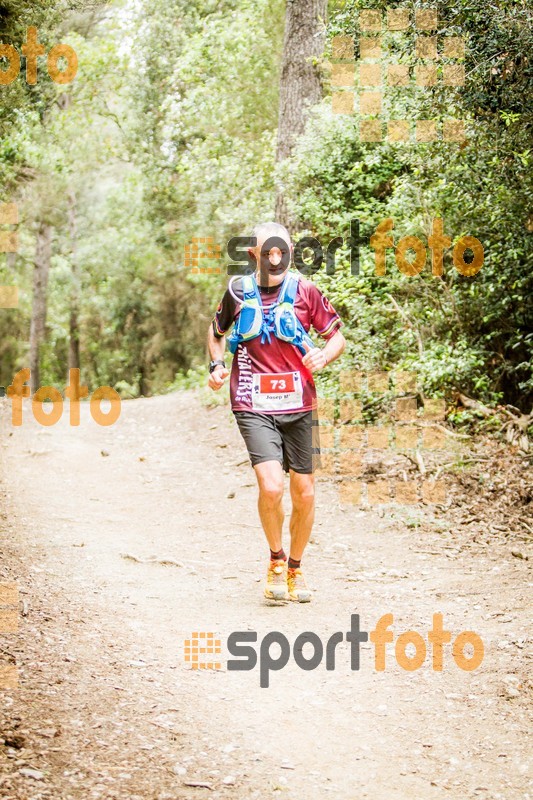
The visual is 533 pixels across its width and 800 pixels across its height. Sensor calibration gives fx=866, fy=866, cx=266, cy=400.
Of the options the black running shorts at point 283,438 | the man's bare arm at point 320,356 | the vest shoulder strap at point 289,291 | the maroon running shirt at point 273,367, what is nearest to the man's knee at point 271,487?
the black running shorts at point 283,438

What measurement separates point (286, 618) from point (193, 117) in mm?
14655

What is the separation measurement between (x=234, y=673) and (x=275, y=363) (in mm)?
1882

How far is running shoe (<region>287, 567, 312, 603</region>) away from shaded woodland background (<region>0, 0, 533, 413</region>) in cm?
416

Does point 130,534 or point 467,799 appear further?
point 130,534

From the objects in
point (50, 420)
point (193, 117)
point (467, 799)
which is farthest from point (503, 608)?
point (193, 117)

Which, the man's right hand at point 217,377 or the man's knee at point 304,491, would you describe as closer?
the man's right hand at point 217,377

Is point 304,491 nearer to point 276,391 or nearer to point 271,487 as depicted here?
point 271,487

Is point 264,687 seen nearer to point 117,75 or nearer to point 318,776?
point 318,776

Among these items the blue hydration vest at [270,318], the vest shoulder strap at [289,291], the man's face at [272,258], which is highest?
the man's face at [272,258]

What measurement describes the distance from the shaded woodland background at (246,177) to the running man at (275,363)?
252 centimetres

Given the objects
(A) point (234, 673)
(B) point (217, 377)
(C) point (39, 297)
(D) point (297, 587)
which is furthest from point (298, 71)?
(C) point (39, 297)

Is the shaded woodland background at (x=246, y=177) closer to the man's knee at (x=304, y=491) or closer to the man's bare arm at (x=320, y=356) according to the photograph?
the man's bare arm at (x=320, y=356)

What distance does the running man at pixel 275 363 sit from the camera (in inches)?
Result: 210

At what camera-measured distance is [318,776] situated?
343 centimetres
